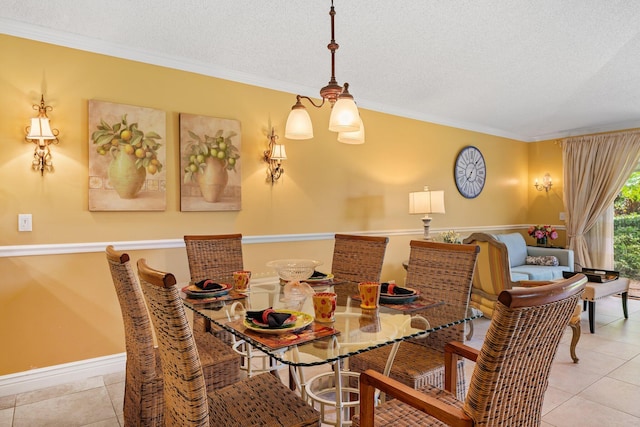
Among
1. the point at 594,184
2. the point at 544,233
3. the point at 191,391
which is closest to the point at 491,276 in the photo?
the point at 544,233

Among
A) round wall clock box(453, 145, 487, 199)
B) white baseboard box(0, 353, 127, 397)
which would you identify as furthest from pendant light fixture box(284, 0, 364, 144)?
round wall clock box(453, 145, 487, 199)

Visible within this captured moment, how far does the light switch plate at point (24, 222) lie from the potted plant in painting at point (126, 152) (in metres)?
0.56

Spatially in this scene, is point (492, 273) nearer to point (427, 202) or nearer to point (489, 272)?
point (489, 272)

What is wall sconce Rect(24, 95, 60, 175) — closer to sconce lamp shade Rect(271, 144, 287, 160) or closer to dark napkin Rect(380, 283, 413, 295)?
sconce lamp shade Rect(271, 144, 287, 160)

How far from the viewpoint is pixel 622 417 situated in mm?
2312

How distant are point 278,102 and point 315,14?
1.16m

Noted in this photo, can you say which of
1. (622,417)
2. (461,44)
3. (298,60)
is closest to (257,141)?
(298,60)

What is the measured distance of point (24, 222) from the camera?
264cm

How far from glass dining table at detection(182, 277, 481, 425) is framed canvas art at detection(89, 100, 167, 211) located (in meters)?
1.31

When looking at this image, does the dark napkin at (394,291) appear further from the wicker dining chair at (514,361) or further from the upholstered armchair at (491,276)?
the upholstered armchair at (491,276)

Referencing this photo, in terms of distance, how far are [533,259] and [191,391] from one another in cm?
537

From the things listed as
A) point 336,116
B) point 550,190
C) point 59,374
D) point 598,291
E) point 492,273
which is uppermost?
point 336,116

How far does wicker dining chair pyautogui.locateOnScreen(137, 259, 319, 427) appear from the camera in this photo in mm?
1179

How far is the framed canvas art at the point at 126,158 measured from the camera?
Answer: 2852 millimetres
